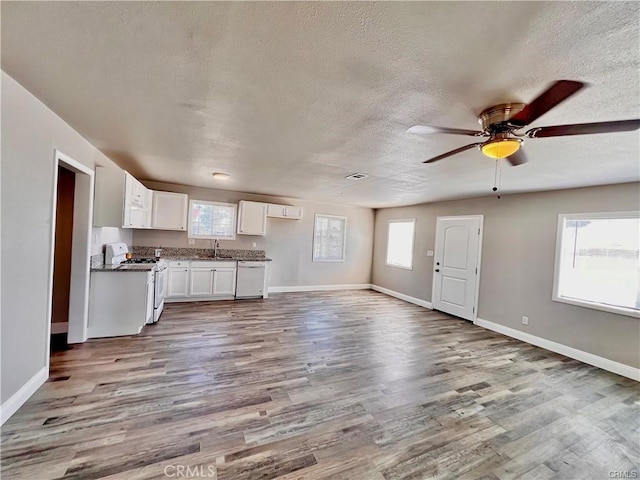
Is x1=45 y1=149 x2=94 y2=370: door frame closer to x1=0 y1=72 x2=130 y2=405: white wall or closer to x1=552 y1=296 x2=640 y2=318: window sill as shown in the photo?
x1=0 y1=72 x2=130 y2=405: white wall

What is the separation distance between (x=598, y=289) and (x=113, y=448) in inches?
215

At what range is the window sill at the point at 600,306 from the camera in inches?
128

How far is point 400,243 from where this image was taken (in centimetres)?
Result: 711

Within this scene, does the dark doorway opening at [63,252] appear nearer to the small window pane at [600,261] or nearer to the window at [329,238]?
the window at [329,238]

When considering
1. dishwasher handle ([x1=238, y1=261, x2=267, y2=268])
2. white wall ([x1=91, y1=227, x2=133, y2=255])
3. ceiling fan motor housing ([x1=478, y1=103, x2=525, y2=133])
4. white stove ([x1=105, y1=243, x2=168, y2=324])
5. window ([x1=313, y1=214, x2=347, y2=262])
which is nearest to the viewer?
ceiling fan motor housing ([x1=478, y1=103, x2=525, y2=133])

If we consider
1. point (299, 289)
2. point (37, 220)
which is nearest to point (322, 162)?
point (37, 220)

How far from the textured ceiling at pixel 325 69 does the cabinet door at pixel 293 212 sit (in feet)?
11.7

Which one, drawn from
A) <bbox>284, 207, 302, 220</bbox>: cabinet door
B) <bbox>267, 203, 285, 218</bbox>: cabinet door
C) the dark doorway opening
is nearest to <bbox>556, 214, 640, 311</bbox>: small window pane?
<bbox>284, 207, 302, 220</bbox>: cabinet door

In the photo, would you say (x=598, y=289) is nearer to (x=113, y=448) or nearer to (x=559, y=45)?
(x=559, y=45)

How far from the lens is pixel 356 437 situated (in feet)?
6.55

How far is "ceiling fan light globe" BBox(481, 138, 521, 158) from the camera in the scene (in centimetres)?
179

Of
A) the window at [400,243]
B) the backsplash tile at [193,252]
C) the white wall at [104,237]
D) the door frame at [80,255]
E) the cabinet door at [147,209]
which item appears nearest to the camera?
the door frame at [80,255]

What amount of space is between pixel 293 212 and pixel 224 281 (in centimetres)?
223

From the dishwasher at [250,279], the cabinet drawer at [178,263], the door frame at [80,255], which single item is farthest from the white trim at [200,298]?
the door frame at [80,255]
